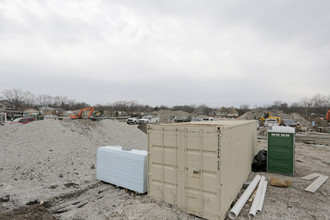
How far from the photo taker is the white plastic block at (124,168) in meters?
5.01

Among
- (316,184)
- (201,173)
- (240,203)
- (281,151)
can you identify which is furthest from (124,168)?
(316,184)

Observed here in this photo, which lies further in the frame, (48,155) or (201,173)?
(48,155)

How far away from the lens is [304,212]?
423 cm

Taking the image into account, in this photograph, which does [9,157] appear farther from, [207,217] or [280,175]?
[280,175]

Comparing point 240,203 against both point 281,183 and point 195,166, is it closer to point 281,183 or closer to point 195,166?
point 195,166

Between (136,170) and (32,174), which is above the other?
(136,170)

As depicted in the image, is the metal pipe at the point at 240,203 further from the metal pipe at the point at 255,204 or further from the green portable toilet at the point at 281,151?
the green portable toilet at the point at 281,151

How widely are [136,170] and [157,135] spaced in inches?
49.2

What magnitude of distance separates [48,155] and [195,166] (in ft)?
24.7

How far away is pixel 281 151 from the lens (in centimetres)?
686

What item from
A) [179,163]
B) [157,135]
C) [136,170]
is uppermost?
[157,135]

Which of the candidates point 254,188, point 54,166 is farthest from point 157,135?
point 54,166

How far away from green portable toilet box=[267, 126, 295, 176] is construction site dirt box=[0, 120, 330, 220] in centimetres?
36

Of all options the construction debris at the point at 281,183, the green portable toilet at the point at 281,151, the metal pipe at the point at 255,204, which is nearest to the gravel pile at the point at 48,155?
the metal pipe at the point at 255,204
